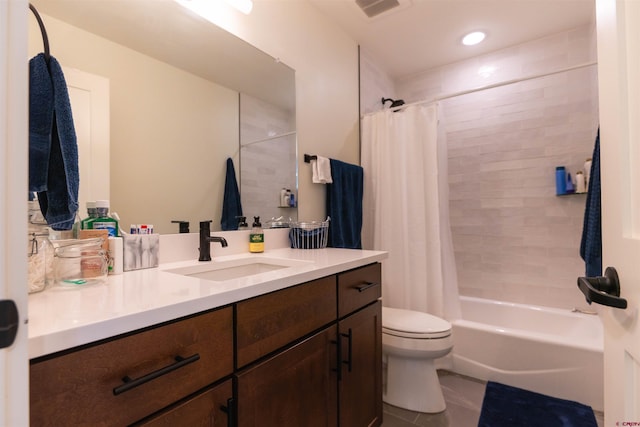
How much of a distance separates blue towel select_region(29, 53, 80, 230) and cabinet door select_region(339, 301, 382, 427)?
945mm

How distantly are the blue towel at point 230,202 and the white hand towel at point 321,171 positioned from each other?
545mm

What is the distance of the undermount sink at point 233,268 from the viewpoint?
1163mm

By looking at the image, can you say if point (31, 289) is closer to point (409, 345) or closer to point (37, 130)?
point (37, 130)

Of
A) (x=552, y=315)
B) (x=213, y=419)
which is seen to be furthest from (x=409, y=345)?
(x=552, y=315)

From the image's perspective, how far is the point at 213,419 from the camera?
0.72 metres

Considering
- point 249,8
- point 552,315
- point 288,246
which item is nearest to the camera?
point 249,8

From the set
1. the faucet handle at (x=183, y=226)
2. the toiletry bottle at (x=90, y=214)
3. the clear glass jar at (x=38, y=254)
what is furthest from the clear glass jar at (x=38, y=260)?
the faucet handle at (x=183, y=226)

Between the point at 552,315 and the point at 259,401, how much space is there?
92.1 inches

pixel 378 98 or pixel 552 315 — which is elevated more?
pixel 378 98

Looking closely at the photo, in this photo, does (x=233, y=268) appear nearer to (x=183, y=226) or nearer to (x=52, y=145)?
(x=183, y=226)

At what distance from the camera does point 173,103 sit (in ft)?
4.17

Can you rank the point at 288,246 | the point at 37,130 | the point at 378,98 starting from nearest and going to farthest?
the point at 37,130
the point at 288,246
the point at 378,98

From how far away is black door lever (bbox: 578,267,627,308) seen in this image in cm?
56

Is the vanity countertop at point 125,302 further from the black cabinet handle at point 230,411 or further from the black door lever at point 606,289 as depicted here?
the black door lever at point 606,289
